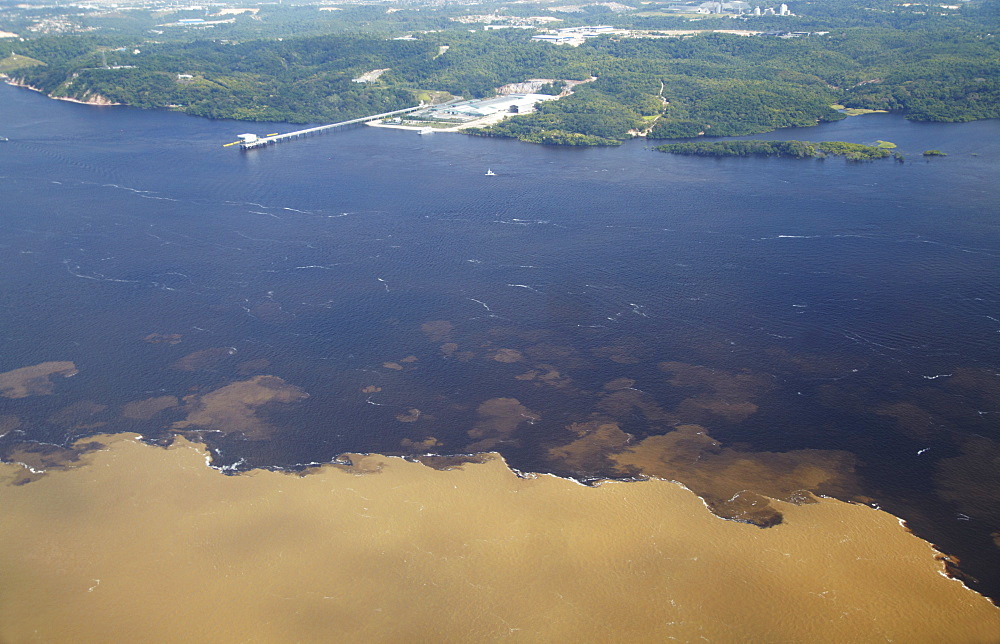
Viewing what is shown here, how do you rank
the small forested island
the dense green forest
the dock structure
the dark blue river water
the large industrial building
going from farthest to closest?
the large industrial building < the dense green forest < the dock structure < the small forested island < the dark blue river water

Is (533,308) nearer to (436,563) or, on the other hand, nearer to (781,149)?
(436,563)

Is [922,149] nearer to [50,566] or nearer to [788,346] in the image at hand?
[788,346]

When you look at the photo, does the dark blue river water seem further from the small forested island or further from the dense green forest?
the dense green forest

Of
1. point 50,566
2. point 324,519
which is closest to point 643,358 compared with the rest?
point 324,519

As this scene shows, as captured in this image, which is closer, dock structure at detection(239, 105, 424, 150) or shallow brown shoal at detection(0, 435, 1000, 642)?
shallow brown shoal at detection(0, 435, 1000, 642)

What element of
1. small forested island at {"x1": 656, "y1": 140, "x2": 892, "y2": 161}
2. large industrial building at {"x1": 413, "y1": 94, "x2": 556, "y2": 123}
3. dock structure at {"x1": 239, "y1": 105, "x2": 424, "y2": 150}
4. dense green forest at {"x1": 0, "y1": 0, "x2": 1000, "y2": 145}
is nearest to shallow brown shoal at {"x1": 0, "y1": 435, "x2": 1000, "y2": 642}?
small forested island at {"x1": 656, "y1": 140, "x2": 892, "y2": 161}

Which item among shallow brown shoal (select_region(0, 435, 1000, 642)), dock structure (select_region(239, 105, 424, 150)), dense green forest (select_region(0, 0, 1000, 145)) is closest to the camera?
shallow brown shoal (select_region(0, 435, 1000, 642))
